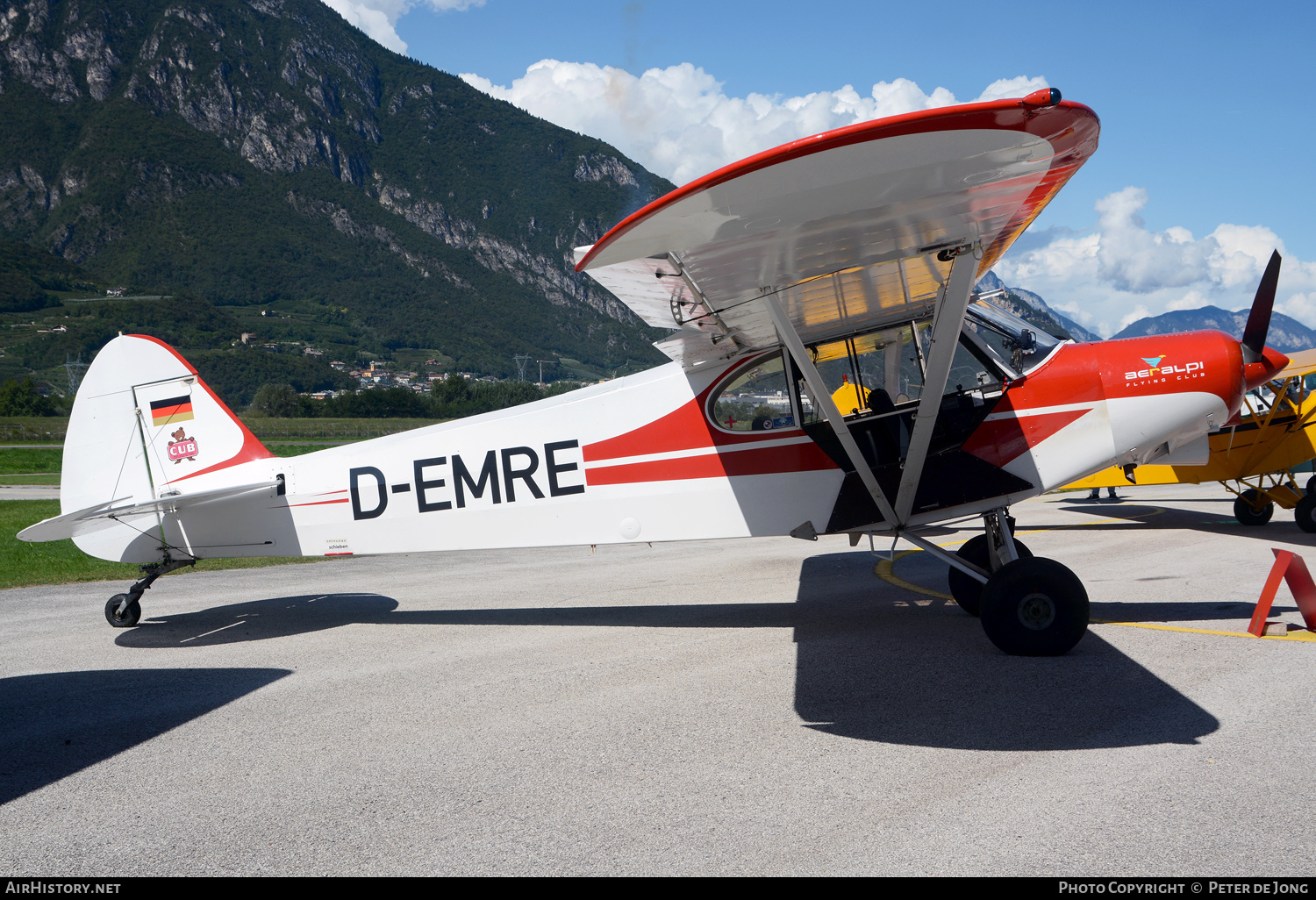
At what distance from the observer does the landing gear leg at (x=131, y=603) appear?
277 inches

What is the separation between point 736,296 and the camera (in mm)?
4945

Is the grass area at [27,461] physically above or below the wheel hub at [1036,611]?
above

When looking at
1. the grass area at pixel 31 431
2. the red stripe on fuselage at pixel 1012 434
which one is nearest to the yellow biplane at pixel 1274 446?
the red stripe on fuselage at pixel 1012 434

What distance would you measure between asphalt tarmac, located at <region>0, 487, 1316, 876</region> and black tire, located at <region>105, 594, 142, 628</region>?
0.11 metres

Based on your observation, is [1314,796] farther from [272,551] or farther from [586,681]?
[272,551]

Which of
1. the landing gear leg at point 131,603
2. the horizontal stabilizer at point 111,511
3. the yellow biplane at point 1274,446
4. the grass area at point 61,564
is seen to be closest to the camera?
the horizontal stabilizer at point 111,511

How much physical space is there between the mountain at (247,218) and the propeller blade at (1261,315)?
11653cm

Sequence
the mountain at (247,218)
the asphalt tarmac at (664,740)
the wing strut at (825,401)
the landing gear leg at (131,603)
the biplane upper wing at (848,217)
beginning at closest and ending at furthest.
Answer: the asphalt tarmac at (664,740), the biplane upper wing at (848,217), the wing strut at (825,401), the landing gear leg at (131,603), the mountain at (247,218)

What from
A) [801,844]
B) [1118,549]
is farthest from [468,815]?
[1118,549]

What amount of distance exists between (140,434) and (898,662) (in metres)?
7.01

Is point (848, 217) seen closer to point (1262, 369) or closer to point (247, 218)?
point (1262, 369)

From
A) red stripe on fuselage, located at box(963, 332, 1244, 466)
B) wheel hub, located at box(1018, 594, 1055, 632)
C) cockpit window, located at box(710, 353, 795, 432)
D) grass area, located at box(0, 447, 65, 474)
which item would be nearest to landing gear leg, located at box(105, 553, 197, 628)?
cockpit window, located at box(710, 353, 795, 432)

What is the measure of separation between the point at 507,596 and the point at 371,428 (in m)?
48.8

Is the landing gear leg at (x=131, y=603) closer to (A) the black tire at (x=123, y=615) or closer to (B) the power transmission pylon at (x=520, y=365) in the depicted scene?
(A) the black tire at (x=123, y=615)
